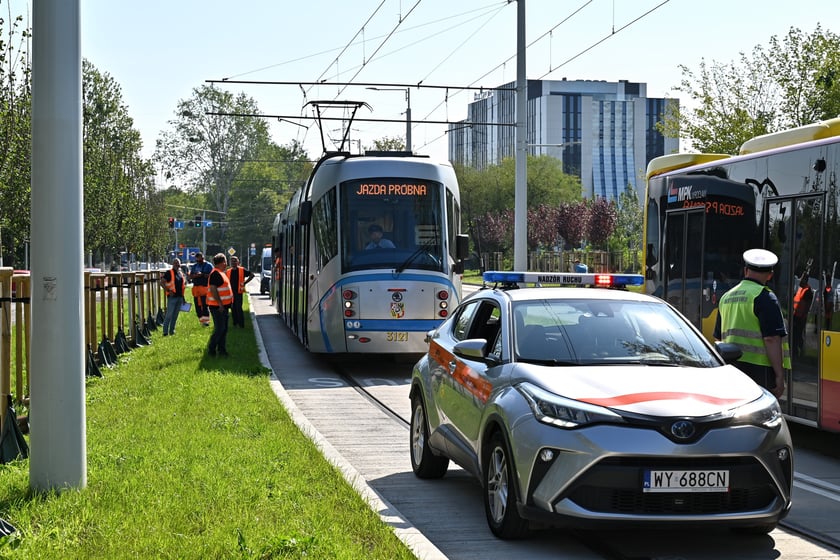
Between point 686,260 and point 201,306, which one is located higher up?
point 686,260

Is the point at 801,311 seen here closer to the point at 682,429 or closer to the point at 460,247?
the point at 682,429

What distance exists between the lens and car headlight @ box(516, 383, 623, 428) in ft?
21.3

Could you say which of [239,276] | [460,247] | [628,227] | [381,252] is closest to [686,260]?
[460,247]

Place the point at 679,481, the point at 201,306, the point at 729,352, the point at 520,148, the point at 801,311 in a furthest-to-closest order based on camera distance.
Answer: the point at 520,148, the point at 201,306, the point at 801,311, the point at 729,352, the point at 679,481

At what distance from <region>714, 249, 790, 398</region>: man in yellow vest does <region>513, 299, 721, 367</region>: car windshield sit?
47.0 inches

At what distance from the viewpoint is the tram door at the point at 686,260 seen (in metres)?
13.0

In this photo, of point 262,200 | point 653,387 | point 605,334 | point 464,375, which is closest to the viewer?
point 653,387

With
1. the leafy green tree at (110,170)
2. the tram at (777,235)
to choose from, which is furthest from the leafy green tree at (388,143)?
the tram at (777,235)

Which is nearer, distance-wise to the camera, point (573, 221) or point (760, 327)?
point (760, 327)

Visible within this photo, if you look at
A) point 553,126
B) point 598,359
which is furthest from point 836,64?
point 553,126

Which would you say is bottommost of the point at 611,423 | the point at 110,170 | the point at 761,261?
the point at 611,423

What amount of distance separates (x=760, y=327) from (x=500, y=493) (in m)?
2.99

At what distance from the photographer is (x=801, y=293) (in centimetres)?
1062

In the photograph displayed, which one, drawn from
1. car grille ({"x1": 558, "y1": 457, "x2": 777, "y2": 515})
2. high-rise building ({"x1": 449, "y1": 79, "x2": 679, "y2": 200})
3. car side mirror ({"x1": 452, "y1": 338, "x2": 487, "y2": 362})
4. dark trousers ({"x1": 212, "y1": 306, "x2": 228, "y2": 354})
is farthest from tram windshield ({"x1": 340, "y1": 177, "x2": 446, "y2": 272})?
high-rise building ({"x1": 449, "y1": 79, "x2": 679, "y2": 200})
